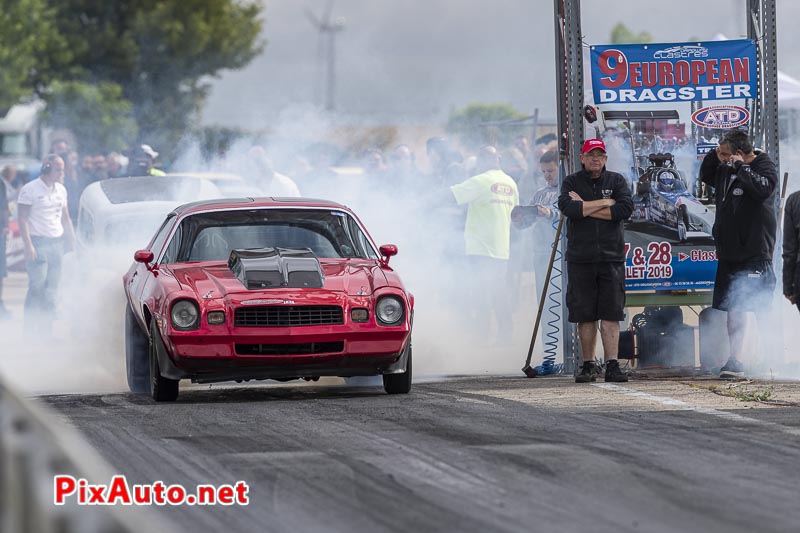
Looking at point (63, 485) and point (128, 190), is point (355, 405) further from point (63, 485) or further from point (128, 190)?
point (128, 190)

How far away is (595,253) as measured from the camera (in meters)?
10.9

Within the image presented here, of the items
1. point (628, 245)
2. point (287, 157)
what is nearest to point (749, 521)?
point (628, 245)

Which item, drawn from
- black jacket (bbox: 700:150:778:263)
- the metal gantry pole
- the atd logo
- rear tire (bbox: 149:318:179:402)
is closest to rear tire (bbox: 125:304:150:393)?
rear tire (bbox: 149:318:179:402)

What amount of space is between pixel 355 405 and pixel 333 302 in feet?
2.34

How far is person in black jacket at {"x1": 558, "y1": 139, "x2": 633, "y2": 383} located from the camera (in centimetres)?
1087

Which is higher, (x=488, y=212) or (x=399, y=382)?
(x=488, y=212)

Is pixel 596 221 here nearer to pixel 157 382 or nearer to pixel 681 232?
pixel 681 232

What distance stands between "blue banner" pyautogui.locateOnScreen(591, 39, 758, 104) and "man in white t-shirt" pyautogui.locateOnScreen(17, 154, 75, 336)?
7153 millimetres

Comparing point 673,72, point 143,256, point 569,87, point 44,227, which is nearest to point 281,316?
point 143,256

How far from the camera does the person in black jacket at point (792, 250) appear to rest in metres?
11.0

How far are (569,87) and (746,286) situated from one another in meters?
2.10

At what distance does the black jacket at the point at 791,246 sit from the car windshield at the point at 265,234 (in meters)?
3.19

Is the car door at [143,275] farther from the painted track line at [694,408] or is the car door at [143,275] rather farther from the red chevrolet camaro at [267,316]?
the painted track line at [694,408]

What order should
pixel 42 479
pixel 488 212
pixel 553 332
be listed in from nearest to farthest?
pixel 42 479 → pixel 553 332 → pixel 488 212
